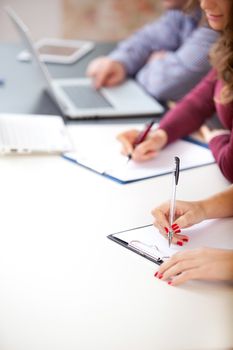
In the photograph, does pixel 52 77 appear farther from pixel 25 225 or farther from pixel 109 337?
pixel 109 337

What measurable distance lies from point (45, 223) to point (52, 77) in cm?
104

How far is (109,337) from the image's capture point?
0.98 meters

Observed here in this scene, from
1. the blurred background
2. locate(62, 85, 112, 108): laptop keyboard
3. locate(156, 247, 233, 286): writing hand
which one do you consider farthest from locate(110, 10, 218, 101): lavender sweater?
the blurred background

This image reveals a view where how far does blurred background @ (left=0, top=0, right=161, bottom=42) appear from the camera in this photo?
12.6 ft

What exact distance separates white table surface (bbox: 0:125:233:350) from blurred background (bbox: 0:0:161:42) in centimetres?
254

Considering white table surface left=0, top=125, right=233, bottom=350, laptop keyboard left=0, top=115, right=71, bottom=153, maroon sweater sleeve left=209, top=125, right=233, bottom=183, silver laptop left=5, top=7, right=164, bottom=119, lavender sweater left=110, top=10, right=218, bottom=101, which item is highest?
lavender sweater left=110, top=10, right=218, bottom=101

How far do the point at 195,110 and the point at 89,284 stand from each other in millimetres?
883

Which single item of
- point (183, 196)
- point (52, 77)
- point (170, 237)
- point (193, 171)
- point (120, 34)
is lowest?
point (170, 237)

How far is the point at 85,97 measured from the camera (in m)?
2.08

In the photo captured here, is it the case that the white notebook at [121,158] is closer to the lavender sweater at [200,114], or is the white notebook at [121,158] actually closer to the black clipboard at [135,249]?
the lavender sweater at [200,114]

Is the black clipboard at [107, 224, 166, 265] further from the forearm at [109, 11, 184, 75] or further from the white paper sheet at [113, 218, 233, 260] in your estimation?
the forearm at [109, 11, 184, 75]

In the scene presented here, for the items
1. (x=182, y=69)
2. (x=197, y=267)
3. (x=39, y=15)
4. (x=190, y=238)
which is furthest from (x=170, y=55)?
(x=39, y=15)

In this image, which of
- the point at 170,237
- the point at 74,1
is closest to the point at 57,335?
the point at 170,237

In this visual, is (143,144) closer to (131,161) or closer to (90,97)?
(131,161)
